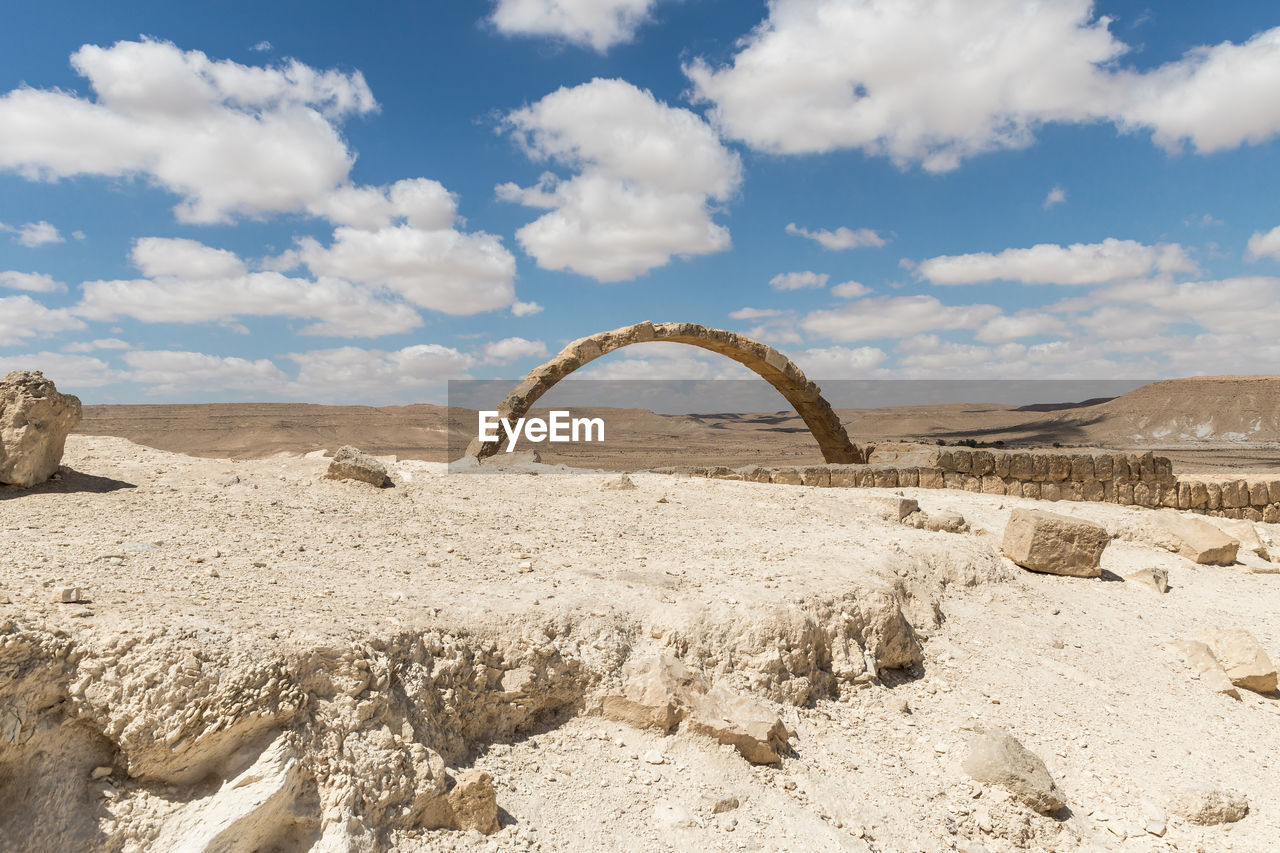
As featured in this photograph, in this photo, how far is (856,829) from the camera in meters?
3.12

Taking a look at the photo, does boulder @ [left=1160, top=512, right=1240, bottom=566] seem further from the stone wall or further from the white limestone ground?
the stone wall

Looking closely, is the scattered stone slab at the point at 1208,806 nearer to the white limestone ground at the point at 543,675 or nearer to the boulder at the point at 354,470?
the white limestone ground at the point at 543,675

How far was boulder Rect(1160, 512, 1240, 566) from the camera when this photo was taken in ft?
23.7

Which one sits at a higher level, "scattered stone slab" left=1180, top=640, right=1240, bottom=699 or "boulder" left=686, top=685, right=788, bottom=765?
"boulder" left=686, top=685, right=788, bottom=765

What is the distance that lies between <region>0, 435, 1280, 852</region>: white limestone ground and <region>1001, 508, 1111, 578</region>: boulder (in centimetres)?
19

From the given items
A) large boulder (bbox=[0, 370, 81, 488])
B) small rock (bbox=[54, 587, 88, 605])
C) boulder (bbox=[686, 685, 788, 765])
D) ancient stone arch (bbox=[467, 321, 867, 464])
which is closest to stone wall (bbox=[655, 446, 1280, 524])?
ancient stone arch (bbox=[467, 321, 867, 464])

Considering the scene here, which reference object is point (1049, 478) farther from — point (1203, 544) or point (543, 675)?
point (543, 675)

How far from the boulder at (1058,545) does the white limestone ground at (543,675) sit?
0.19m

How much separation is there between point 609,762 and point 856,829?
110 cm

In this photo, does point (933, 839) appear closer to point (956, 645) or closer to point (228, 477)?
point (956, 645)

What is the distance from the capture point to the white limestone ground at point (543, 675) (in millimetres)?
2395

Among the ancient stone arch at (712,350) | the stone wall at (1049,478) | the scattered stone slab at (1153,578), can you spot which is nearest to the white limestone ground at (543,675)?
the scattered stone slab at (1153,578)

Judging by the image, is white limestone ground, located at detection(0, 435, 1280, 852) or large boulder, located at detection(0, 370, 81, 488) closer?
white limestone ground, located at detection(0, 435, 1280, 852)

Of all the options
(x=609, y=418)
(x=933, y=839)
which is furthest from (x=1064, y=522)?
(x=609, y=418)
